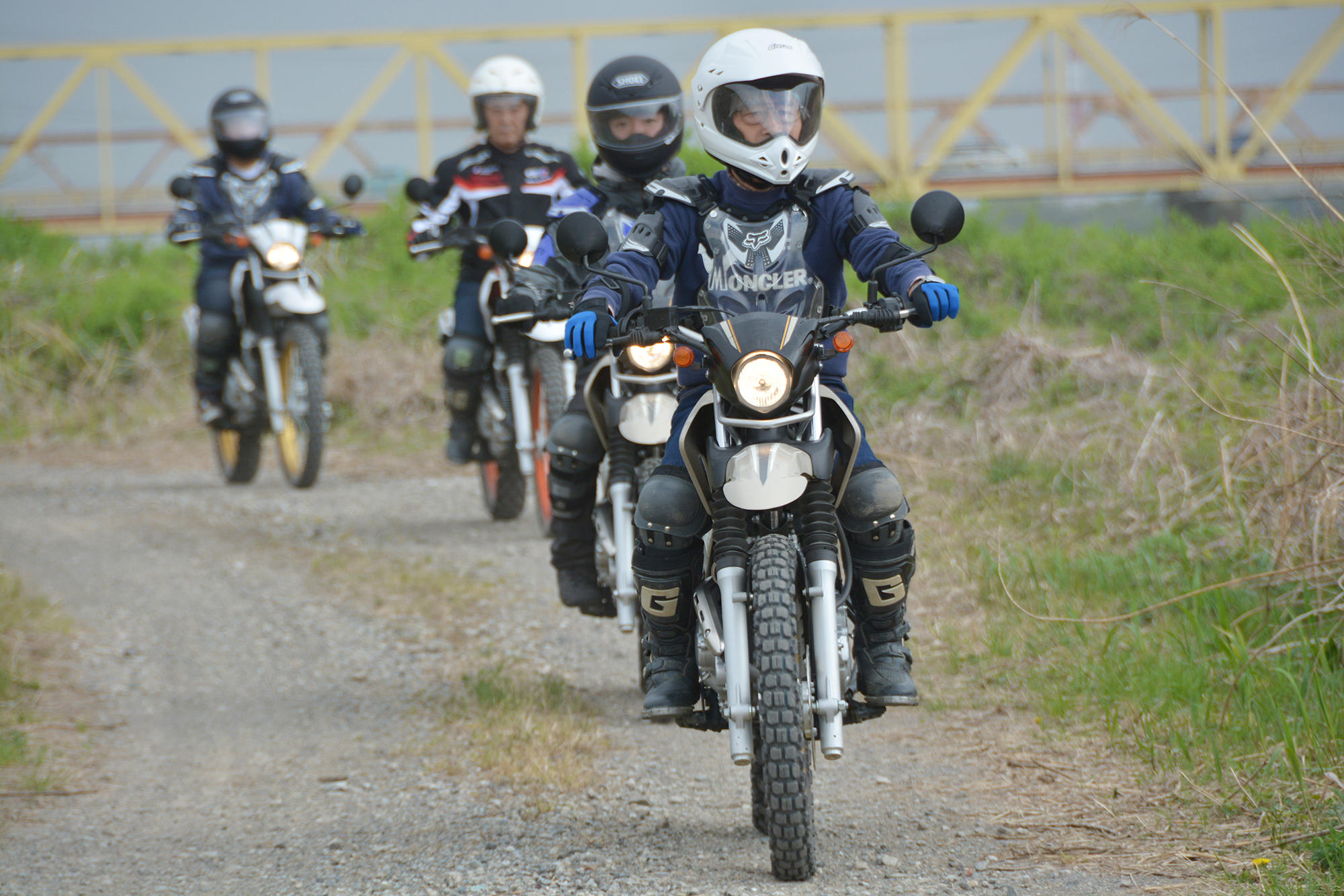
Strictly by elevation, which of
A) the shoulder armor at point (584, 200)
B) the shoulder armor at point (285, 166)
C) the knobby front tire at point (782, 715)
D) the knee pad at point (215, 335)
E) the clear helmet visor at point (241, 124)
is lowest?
the knobby front tire at point (782, 715)

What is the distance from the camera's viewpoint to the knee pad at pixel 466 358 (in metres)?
7.72

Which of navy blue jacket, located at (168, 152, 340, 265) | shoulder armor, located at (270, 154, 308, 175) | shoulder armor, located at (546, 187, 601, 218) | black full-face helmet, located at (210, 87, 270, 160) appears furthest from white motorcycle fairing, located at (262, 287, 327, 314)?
shoulder armor, located at (546, 187, 601, 218)

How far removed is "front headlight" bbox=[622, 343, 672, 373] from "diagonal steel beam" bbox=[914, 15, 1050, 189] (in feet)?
41.4

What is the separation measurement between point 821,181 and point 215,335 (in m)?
6.37

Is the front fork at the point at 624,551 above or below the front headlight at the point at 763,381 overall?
below

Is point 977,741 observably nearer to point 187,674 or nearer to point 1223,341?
point 187,674

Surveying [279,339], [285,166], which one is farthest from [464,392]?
[285,166]

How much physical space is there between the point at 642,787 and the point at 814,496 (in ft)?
4.35

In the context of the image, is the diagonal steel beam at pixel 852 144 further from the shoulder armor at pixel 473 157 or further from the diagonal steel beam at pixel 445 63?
the shoulder armor at pixel 473 157

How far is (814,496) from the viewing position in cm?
349

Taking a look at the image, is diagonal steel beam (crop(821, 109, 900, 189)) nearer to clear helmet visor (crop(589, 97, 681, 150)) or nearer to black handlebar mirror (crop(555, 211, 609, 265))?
clear helmet visor (crop(589, 97, 681, 150))

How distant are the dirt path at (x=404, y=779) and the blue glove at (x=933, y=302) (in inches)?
52.4

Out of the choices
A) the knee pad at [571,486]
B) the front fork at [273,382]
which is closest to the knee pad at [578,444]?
the knee pad at [571,486]

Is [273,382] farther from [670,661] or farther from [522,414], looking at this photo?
[670,661]
